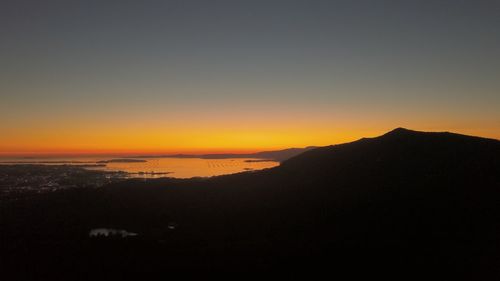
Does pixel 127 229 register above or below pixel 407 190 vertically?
below

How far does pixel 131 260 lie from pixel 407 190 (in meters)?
36.8

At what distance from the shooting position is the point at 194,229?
5116 cm

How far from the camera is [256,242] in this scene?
41188mm

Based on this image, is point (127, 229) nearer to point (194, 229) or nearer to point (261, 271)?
point (194, 229)

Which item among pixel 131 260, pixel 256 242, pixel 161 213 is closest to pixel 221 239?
pixel 256 242

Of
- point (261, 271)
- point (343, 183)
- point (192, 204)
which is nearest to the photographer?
Answer: point (261, 271)

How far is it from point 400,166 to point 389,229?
21.6 m

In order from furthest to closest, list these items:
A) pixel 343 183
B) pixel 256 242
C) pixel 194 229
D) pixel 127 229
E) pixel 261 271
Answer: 1. pixel 343 183
2. pixel 127 229
3. pixel 194 229
4. pixel 256 242
5. pixel 261 271

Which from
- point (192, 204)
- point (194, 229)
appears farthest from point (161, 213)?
point (194, 229)

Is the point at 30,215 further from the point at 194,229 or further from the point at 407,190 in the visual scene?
the point at 407,190

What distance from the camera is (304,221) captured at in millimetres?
50031

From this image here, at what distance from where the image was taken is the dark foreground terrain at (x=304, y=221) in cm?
3269

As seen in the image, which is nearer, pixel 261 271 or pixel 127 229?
pixel 261 271

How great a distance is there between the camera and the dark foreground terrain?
1287 inches
